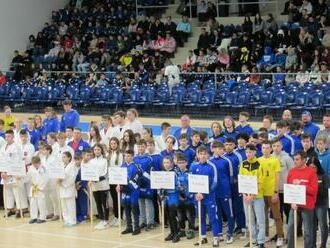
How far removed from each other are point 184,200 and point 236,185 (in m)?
1.02

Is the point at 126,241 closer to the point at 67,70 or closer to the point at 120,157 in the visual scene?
the point at 120,157

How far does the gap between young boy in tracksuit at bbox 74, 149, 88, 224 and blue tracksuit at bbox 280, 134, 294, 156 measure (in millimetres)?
3926

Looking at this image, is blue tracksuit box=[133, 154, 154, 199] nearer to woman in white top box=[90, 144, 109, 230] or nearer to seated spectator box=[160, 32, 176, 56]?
woman in white top box=[90, 144, 109, 230]

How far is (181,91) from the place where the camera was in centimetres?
2661

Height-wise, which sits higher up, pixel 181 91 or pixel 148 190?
pixel 181 91

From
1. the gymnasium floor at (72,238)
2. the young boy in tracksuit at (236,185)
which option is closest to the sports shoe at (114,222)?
the gymnasium floor at (72,238)

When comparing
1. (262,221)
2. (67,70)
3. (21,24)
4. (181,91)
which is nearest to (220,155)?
(262,221)

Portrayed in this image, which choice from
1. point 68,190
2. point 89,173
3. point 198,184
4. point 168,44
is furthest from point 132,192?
point 168,44

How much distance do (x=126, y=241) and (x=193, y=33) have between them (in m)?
19.3

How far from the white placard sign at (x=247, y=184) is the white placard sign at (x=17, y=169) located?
556 cm

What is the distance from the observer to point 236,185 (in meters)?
14.7

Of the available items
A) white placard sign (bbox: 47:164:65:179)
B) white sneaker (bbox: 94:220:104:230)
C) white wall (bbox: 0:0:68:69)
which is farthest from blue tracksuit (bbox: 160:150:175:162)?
white wall (bbox: 0:0:68:69)

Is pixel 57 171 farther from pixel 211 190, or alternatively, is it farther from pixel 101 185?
pixel 211 190

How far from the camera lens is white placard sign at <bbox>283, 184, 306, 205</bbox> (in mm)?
12812
